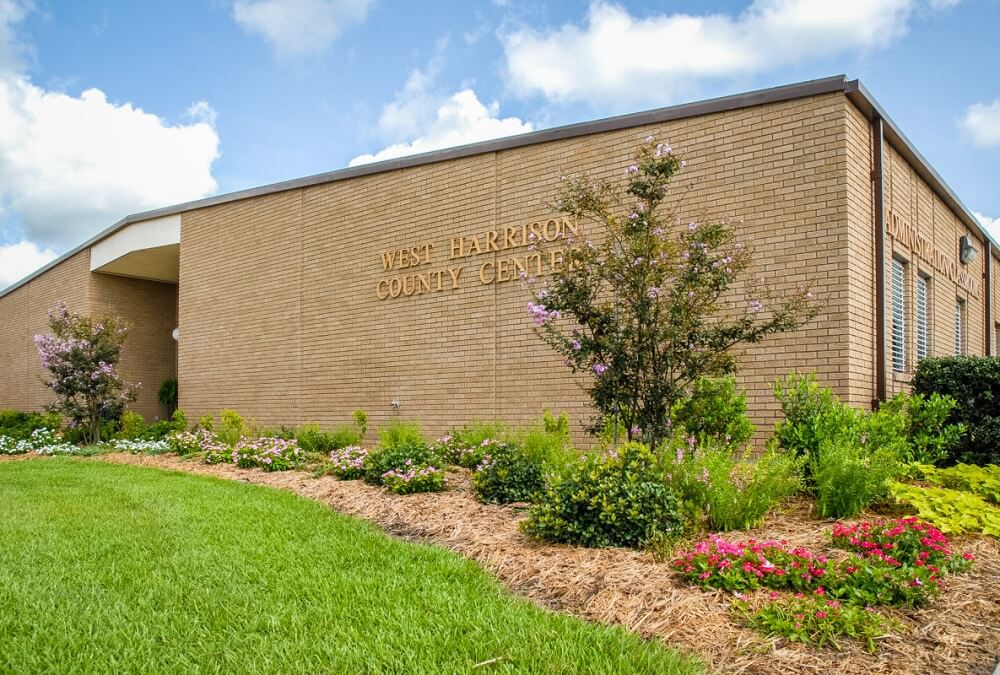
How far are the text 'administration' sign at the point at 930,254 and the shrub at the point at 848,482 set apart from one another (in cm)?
501

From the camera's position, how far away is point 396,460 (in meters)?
8.16

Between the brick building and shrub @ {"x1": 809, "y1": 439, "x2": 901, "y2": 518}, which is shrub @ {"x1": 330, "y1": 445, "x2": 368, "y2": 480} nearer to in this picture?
the brick building

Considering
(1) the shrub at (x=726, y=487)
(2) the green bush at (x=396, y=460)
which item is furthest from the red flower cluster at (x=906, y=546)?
(2) the green bush at (x=396, y=460)

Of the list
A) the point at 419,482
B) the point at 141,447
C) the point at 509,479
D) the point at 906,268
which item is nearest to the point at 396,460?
the point at 419,482

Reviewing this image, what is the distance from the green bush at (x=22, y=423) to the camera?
16.4 meters

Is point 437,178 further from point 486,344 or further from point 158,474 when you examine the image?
point 158,474

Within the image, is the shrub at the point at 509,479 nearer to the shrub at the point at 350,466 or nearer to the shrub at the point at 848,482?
the shrub at the point at 350,466

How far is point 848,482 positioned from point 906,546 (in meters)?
1.42

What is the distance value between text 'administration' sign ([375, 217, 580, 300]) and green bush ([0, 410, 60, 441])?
9.07 meters

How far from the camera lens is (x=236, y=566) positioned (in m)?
4.93

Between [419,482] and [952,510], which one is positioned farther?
[419,482]

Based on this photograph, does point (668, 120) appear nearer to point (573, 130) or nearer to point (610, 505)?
point (573, 130)

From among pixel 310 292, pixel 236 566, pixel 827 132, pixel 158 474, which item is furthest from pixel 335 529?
pixel 310 292

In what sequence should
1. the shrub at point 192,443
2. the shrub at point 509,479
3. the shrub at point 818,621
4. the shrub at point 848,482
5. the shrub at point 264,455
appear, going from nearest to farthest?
the shrub at point 818,621
the shrub at point 848,482
the shrub at point 509,479
the shrub at point 264,455
the shrub at point 192,443
